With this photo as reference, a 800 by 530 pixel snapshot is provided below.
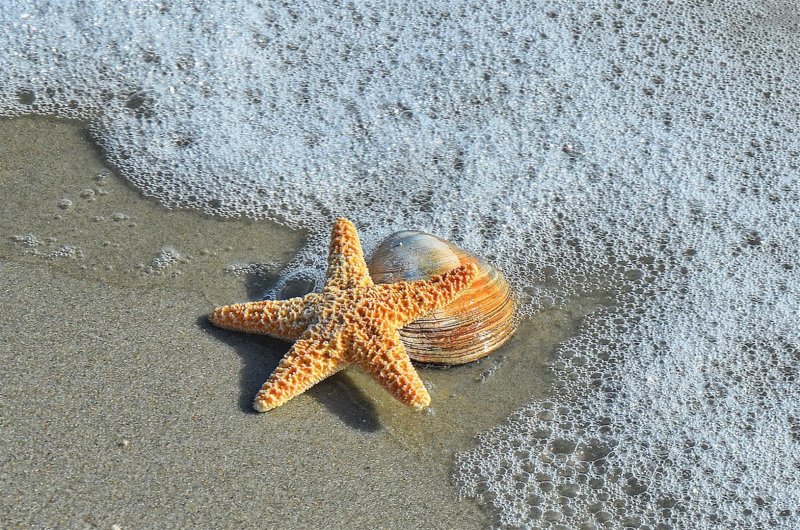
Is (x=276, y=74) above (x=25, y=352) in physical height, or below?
above

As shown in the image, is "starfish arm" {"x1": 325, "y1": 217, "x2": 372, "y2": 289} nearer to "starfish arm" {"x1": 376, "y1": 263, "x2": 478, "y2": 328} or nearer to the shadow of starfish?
"starfish arm" {"x1": 376, "y1": 263, "x2": 478, "y2": 328}

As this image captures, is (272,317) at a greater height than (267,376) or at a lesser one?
greater

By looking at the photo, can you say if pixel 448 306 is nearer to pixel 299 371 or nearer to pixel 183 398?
pixel 299 371

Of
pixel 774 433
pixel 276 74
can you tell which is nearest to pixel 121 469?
pixel 774 433

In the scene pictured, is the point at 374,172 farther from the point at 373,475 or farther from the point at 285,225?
the point at 373,475

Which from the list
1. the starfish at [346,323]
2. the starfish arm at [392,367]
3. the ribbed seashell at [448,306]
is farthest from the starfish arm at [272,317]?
the ribbed seashell at [448,306]

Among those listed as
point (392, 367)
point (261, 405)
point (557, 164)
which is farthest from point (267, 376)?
point (557, 164)

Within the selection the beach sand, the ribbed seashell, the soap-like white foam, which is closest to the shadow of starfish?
the beach sand
